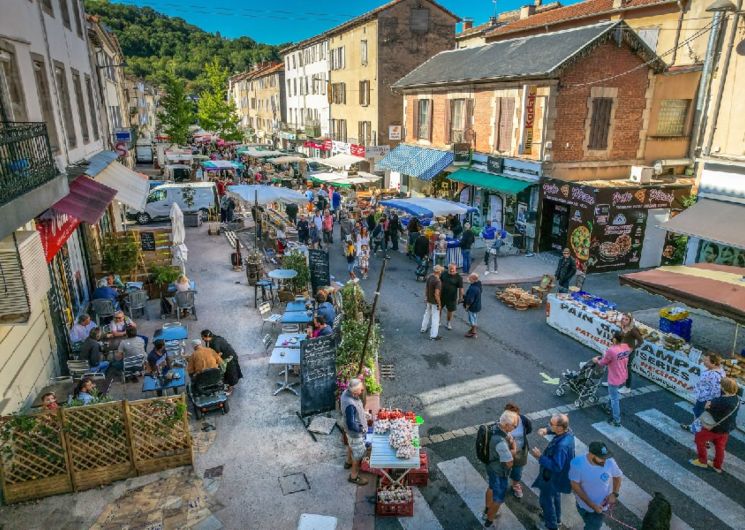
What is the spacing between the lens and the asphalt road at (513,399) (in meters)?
6.71

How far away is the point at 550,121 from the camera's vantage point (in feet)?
59.0

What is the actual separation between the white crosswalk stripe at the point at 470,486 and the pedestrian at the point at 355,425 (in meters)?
1.31

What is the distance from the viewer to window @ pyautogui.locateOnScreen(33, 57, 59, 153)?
11.2 metres

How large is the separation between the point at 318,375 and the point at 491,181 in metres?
14.5

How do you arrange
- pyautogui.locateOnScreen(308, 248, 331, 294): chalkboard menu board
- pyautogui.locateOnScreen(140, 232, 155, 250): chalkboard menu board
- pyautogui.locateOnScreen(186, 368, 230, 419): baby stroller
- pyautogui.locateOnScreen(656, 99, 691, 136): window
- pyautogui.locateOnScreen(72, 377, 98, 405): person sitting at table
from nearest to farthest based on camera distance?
1. pyautogui.locateOnScreen(72, 377, 98, 405): person sitting at table
2. pyautogui.locateOnScreen(186, 368, 230, 419): baby stroller
3. pyautogui.locateOnScreen(308, 248, 331, 294): chalkboard menu board
4. pyautogui.locateOnScreen(140, 232, 155, 250): chalkboard menu board
5. pyautogui.locateOnScreen(656, 99, 691, 136): window

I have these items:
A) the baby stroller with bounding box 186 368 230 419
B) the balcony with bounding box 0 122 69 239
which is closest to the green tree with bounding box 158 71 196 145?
the balcony with bounding box 0 122 69 239

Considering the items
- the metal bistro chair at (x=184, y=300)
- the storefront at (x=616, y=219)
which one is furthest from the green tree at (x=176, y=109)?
the storefront at (x=616, y=219)

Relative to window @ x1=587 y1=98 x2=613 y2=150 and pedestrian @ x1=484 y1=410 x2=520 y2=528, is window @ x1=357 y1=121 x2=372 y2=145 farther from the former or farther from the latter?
pedestrian @ x1=484 y1=410 x2=520 y2=528

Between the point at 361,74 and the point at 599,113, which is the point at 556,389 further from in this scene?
the point at 361,74

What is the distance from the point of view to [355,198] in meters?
29.9

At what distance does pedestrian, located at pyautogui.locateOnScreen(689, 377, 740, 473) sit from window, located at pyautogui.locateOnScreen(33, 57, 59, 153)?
14.2 m

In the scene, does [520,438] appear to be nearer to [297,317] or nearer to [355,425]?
[355,425]

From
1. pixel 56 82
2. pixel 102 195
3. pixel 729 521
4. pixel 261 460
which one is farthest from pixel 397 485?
pixel 56 82

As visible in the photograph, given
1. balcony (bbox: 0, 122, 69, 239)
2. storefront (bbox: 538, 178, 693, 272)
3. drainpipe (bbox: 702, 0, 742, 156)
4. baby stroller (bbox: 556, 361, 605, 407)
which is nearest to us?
balcony (bbox: 0, 122, 69, 239)
